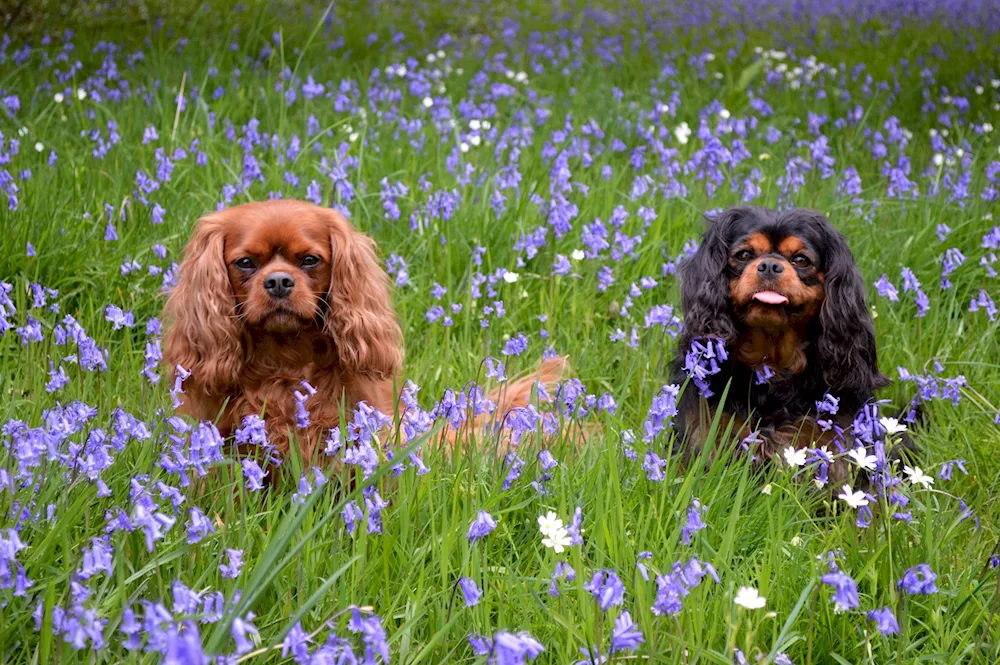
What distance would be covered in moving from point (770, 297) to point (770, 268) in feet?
0.29

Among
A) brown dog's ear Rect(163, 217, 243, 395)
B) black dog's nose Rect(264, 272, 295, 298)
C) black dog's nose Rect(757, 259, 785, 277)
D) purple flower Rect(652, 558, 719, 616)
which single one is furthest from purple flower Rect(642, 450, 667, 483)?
brown dog's ear Rect(163, 217, 243, 395)

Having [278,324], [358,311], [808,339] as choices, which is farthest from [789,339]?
[278,324]

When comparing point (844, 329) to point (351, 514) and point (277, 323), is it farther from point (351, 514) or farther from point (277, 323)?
point (351, 514)

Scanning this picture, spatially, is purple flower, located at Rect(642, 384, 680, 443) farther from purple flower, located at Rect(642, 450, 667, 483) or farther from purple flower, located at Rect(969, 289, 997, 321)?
purple flower, located at Rect(969, 289, 997, 321)

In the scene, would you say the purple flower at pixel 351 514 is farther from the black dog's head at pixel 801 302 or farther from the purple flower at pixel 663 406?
the black dog's head at pixel 801 302

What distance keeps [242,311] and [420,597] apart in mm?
1447

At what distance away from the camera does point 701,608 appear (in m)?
2.02

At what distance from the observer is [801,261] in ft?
11.0

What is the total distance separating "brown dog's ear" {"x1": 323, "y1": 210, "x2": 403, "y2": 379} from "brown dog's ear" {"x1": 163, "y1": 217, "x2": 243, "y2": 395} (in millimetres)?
309

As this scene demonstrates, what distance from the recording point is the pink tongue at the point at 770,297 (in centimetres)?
315

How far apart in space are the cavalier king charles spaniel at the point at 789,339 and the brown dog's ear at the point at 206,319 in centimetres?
143

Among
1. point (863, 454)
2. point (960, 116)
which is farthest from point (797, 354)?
point (960, 116)

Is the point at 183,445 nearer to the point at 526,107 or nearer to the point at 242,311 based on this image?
the point at 242,311

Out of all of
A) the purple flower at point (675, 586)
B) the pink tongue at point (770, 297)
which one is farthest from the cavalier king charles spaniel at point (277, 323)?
the purple flower at point (675, 586)
